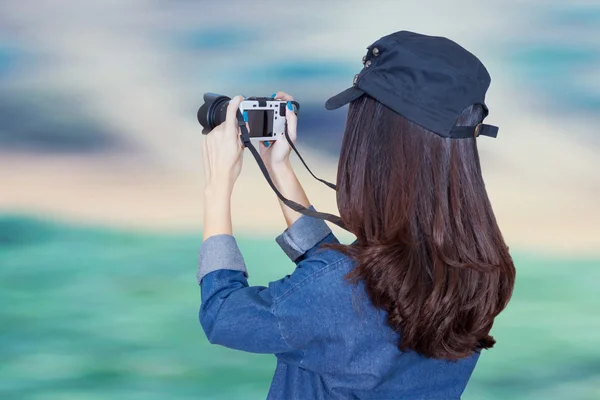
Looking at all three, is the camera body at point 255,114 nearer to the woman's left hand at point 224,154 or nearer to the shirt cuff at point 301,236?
the woman's left hand at point 224,154

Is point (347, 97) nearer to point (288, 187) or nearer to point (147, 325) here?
point (288, 187)

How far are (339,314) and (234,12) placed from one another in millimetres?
1968

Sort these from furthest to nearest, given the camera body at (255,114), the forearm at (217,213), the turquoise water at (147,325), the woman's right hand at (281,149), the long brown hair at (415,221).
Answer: the turquoise water at (147,325) < the woman's right hand at (281,149) < the camera body at (255,114) < the forearm at (217,213) < the long brown hair at (415,221)

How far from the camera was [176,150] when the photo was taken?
282cm

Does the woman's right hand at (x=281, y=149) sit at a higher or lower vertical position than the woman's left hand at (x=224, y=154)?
higher

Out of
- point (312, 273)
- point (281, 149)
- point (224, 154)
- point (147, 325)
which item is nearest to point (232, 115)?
point (224, 154)

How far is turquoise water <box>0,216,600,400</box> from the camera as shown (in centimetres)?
242

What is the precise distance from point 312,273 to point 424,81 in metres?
0.28

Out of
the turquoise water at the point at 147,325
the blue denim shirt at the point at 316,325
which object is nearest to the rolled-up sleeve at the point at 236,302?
the blue denim shirt at the point at 316,325

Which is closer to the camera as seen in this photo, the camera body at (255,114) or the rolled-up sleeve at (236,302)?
the rolled-up sleeve at (236,302)

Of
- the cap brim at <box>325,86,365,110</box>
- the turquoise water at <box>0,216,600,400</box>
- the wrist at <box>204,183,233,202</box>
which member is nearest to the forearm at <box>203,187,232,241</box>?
the wrist at <box>204,183,233,202</box>

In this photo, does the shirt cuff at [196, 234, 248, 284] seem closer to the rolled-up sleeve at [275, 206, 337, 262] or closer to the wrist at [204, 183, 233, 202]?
the wrist at [204, 183, 233, 202]

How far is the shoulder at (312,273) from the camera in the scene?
0.99m

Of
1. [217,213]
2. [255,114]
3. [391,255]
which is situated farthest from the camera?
[255,114]
